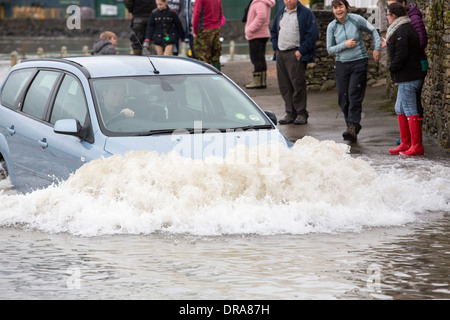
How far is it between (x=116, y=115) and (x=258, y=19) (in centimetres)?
1237

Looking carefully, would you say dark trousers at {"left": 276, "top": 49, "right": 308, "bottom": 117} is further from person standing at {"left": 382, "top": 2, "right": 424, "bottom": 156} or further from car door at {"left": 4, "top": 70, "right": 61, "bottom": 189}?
car door at {"left": 4, "top": 70, "right": 61, "bottom": 189}

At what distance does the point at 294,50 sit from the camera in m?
16.4

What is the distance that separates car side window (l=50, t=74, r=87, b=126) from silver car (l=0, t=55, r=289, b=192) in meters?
0.01

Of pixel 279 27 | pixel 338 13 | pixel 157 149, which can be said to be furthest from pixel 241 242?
pixel 279 27

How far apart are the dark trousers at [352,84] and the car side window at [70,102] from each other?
569cm

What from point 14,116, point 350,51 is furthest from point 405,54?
point 14,116

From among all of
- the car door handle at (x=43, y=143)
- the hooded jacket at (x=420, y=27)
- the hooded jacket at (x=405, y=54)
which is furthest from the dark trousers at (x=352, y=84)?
the car door handle at (x=43, y=143)

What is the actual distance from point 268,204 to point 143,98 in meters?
1.83

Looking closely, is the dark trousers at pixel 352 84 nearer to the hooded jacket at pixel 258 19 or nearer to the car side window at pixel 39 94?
the car side window at pixel 39 94

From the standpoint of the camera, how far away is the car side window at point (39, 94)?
32.8ft

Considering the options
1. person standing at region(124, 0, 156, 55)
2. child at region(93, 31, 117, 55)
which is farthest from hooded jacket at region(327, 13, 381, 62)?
person standing at region(124, 0, 156, 55)

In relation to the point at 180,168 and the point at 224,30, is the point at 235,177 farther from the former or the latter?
the point at 224,30

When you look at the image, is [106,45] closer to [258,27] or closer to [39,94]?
[39,94]

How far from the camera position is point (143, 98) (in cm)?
952
